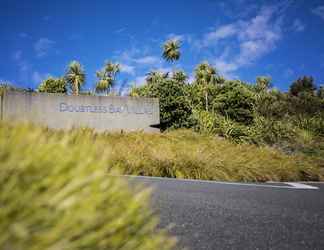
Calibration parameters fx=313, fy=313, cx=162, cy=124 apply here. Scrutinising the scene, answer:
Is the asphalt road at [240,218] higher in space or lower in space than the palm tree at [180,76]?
lower

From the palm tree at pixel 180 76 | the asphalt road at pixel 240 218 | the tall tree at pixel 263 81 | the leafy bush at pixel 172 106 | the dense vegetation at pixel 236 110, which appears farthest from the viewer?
the tall tree at pixel 263 81

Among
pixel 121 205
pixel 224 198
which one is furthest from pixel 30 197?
pixel 224 198

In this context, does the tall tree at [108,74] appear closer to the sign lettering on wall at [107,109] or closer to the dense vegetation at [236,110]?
the dense vegetation at [236,110]

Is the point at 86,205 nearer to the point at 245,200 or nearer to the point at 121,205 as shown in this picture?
the point at 121,205

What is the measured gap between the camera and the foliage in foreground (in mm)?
636

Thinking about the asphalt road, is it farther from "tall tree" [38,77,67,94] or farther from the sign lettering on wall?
"tall tree" [38,77,67,94]

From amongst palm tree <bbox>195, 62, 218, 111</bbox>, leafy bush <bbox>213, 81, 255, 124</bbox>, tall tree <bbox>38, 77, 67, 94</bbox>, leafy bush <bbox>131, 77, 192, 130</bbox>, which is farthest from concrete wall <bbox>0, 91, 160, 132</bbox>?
palm tree <bbox>195, 62, 218, 111</bbox>

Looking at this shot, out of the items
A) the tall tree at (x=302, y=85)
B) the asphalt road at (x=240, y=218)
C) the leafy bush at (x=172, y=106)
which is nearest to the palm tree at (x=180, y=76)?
the tall tree at (x=302, y=85)

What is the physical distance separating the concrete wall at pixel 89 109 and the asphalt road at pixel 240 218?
11984 mm

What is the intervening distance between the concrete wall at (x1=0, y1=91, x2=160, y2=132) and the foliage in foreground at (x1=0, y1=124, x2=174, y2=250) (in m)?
14.8

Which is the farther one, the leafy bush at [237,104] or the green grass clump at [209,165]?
the leafy bush at [237,104]

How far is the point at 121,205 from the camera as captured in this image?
0.89 metres

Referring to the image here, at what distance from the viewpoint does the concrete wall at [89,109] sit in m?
15.7

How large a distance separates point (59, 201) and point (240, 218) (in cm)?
267
